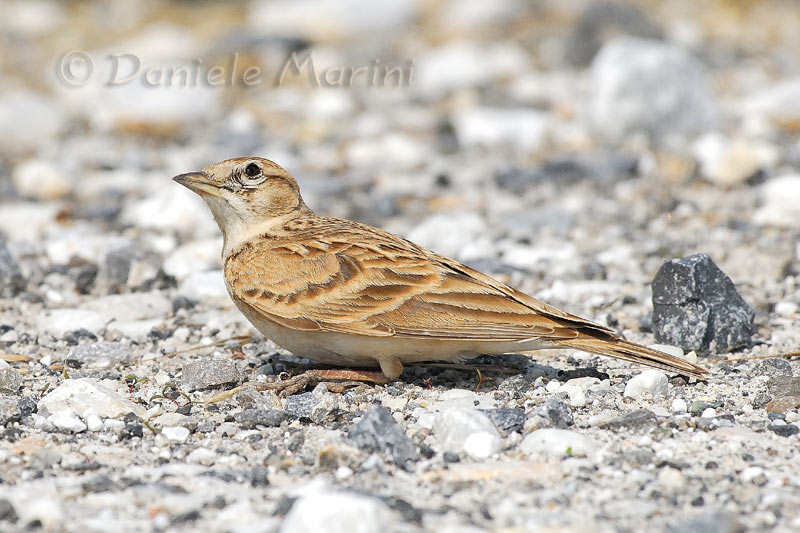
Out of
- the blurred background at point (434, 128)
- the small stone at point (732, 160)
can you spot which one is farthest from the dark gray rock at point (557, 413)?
the small stone at point (732, 160)

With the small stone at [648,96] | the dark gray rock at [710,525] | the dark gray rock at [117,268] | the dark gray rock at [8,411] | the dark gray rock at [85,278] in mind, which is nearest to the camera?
the dark gray rock at [710,525]

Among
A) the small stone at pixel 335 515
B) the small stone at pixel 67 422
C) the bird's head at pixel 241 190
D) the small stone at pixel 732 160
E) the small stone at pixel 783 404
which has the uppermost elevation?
the small stone at pixel 732 160

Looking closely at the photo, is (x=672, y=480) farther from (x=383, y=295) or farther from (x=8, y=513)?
(x=8, y=513)

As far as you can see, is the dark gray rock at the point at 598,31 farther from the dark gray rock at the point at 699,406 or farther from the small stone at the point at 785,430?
the small stone at the point at 785,430

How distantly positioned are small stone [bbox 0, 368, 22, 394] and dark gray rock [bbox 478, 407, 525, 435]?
2405 mm

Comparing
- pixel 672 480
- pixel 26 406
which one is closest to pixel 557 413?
pixel 672 480

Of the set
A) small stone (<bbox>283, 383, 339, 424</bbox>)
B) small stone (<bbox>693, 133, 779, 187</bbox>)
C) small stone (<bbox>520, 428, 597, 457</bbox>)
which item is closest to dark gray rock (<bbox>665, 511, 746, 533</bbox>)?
small stone (<bbox>520, 428, 597, 457</bbox>)

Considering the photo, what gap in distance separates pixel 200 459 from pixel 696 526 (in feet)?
6.95

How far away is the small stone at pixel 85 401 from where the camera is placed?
204 inches

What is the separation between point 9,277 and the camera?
743cm

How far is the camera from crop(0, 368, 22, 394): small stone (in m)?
5.48

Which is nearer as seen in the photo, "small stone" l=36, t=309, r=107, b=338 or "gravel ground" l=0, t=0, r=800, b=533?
"gravel ground" l=0, t=0, r=800, b=533

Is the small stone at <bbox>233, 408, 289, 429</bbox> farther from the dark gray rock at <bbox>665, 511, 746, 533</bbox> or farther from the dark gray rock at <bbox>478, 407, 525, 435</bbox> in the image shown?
the dark gray rock at <bbox>665, 511, 746, 533</bbox>

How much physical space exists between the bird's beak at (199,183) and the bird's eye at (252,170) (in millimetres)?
203
